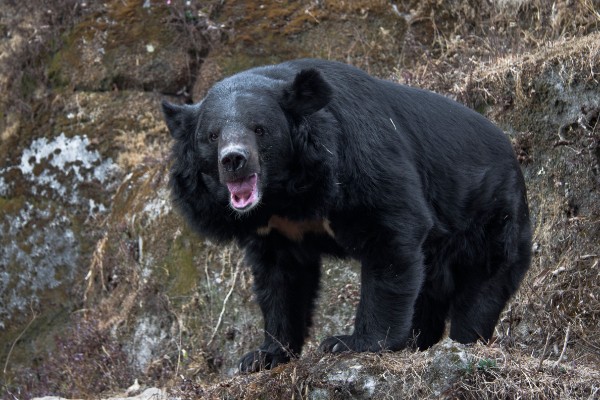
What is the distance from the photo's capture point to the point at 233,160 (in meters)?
4.67

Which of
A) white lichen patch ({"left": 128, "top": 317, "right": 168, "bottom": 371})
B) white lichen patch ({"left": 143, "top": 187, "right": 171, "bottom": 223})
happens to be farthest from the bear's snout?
white lichen patch ({"left": 143, "top": 187, "right": 171, "bottom": 223})

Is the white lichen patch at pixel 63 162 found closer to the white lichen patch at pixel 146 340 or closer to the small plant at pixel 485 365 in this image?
the white lichen patch at pixel 146 340

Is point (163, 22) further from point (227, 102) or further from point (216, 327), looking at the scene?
point (227, 102)

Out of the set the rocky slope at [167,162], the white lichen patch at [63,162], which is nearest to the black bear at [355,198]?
the rocky slope at [167,162]

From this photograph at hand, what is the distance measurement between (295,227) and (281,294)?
41 cm

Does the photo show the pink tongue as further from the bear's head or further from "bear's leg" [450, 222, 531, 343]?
"bear's leg" [450, 222, 531, 343]

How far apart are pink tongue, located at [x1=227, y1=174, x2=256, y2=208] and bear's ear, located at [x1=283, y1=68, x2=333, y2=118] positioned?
468mm

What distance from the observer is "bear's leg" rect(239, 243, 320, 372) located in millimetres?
5371

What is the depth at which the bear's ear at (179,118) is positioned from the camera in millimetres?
5180

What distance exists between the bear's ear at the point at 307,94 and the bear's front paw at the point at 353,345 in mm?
1163

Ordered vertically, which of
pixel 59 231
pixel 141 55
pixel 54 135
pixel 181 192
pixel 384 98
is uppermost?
pixel 384 98

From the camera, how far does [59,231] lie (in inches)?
372

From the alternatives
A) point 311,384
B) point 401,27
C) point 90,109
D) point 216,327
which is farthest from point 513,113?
point 90,109

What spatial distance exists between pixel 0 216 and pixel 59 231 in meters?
0.64
